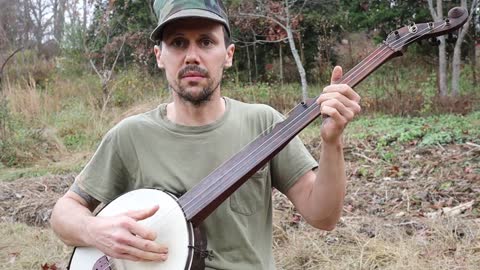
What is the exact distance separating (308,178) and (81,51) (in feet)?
39.1

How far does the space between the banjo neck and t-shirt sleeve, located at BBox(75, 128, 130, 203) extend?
307 millimetres

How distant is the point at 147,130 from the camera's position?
1.85 meters

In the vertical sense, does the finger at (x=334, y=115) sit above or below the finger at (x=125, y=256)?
above

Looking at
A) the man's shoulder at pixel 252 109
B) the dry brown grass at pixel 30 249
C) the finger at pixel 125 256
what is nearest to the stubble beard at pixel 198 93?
the man's shoulder at pixel 252 109

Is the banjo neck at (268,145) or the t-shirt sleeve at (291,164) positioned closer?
the banjo neck at (268,145)

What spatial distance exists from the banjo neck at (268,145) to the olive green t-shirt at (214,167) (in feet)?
0.39

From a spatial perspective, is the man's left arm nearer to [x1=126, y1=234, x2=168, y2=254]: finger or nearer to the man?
the man

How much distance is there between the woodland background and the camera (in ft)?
11.7

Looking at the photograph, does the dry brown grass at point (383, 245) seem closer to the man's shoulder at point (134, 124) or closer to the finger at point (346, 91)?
the man's shoulder at point (134, 124)

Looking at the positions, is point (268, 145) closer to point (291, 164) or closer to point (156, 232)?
point (291, 164)

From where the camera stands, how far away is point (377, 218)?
398 centimetres

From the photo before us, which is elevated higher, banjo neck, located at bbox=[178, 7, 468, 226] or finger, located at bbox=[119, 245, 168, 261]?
banjo neck, located at bbox=[178, 7, 468, 226]

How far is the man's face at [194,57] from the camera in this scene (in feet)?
5.74

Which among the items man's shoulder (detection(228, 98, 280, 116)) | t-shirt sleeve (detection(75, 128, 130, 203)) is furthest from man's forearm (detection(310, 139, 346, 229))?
t-shirt sleeve (detection(75, 128, 130, 203))
